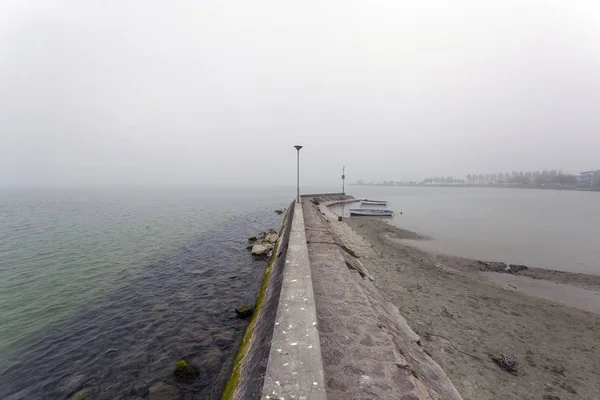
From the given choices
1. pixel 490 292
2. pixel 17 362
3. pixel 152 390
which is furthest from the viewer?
pixel 490 292

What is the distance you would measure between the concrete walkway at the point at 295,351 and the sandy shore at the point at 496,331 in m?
3.20

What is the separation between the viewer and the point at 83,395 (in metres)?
5.32

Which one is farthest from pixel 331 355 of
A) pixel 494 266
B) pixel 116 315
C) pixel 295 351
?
pixel 494 266

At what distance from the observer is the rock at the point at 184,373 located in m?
5.72

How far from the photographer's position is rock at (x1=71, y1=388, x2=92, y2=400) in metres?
5.26

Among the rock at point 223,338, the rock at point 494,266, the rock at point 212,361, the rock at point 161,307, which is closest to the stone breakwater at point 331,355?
the rock at point 212,361

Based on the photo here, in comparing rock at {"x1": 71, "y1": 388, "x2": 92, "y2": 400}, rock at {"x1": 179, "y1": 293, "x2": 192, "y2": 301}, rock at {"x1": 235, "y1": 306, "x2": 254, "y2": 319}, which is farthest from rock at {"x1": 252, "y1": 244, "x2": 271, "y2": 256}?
rock at {"x1": 71, "y1": 388, "x2": 92, "y2": 400}

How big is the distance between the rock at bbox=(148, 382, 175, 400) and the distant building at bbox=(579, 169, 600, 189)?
212 metres

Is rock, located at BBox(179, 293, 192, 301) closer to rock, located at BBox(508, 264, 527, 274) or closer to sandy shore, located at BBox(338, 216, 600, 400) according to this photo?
sandy shore, located at BBox(338, 216, 600, 400)

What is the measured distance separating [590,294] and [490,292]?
5124mm

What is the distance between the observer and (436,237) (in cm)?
2222

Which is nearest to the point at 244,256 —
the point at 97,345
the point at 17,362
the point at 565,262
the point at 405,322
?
the point at 97,345

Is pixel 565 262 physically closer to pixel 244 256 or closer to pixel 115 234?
pixel 244 256

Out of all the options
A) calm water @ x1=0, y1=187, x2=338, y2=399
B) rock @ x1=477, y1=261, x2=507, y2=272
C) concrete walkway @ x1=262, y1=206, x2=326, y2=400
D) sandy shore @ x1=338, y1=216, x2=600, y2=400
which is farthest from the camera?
rock @ x1=477, y1=261, x2=507, y2=272
